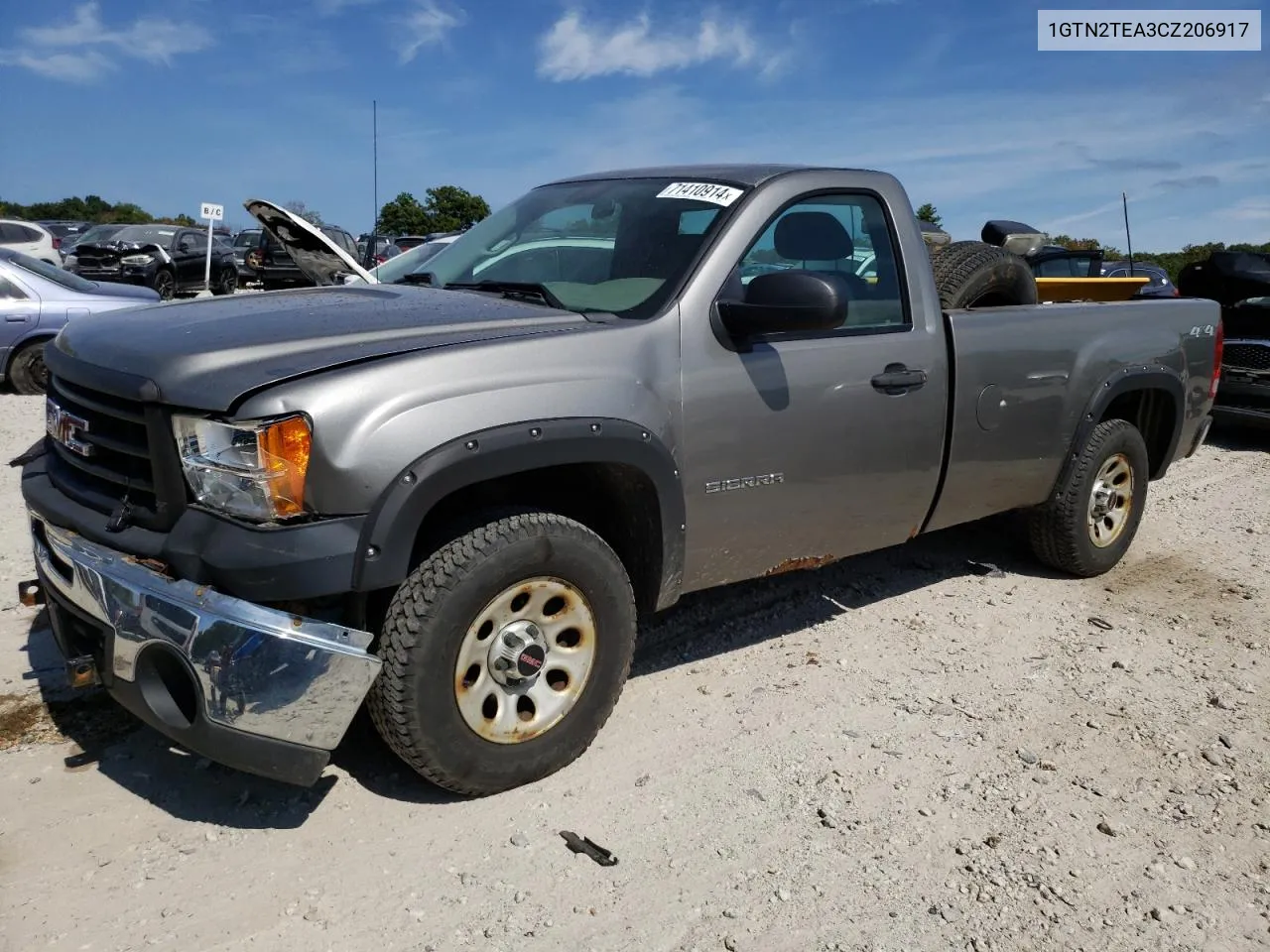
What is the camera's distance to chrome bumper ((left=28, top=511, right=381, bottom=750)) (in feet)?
8.37

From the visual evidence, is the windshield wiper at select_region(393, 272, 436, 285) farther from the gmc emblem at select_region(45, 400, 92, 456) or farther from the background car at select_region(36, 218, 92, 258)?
the background car at select_region(36, 218, 92, 258)

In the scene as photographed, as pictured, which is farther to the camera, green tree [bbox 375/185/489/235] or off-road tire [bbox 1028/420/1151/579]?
green tree [bbox 375/185/489/235]

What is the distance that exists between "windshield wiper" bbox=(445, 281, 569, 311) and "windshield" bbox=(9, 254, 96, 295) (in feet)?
27.4

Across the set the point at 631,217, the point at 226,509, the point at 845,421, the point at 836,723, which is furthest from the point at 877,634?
the point at 226,509

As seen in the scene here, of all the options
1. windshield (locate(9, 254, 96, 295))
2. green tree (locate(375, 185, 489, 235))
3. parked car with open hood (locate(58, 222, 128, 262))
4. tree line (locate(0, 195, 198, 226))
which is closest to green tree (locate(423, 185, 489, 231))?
green tree (locate(375, 185, 489, 235))

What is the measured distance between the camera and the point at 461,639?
113 inches

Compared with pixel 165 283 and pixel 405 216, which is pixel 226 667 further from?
pixel 405 216

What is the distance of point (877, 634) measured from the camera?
177 inches

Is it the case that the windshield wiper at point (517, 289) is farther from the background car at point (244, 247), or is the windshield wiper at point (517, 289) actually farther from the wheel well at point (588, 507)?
the background car at point (244, 247)

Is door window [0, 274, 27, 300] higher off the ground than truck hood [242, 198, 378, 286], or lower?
higher

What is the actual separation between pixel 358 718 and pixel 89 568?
1.11 meters

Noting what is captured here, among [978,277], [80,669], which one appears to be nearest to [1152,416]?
[978,277]

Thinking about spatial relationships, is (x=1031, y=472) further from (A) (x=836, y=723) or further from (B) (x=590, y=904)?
(B) (x=590, y=904)

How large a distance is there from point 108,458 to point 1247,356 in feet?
30.4
